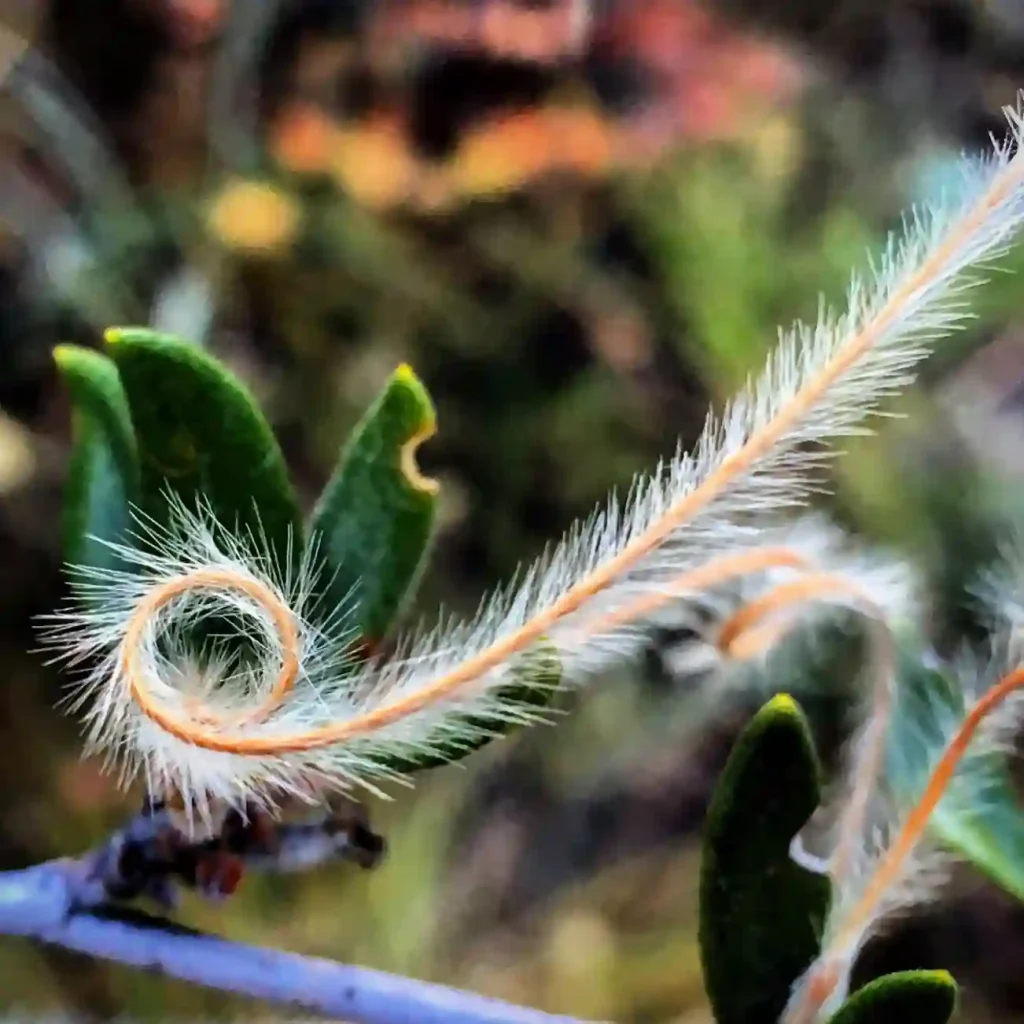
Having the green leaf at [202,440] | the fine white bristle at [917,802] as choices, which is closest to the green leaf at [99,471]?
the green leaf at [202,440]

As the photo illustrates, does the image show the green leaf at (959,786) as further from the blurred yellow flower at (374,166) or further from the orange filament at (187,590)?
the blurred yellow flower at (374,166)

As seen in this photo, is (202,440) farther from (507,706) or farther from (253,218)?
(253,218)

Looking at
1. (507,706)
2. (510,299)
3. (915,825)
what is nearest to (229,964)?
(507,706)

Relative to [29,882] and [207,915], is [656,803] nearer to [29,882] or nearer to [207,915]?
[207,915]

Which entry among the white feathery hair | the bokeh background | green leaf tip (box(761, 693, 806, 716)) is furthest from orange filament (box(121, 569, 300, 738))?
the bokeh background

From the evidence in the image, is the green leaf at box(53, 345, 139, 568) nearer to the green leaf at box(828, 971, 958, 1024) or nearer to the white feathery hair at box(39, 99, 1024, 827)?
the white feathery hair at box(39, 99, 1024, 827)
